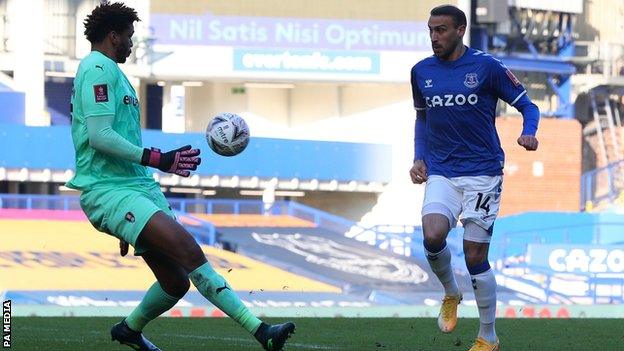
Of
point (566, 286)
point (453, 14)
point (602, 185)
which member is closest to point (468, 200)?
point (453, 14)


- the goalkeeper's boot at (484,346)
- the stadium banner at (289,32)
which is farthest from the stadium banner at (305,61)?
the goalkeeper's boot at (484,346)

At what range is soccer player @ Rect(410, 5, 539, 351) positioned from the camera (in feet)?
32.2

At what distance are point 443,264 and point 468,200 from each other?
20.0 inches

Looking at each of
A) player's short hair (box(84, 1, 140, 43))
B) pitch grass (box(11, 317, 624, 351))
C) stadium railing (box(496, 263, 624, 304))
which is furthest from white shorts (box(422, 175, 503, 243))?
stadium railing (box(496, 263, 624, 304))

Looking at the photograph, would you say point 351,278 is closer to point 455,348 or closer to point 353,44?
point 353,44

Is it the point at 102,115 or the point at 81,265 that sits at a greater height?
the point at 102,115

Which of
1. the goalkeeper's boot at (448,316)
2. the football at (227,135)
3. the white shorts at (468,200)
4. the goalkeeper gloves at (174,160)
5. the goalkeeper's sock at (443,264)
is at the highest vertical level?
the football at (227,135)

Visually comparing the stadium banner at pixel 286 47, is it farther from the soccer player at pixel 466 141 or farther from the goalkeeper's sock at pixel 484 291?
the goalkeeper's sock at pixel 484 291

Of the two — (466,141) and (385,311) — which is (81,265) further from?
(466,141)

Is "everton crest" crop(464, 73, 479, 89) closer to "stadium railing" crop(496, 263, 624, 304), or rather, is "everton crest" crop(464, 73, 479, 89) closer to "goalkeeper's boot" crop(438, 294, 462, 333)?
"goalkeeper's boot" crop(438, 294, 462, 333)

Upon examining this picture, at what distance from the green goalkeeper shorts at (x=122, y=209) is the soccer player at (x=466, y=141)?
191cm

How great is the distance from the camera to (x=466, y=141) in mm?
9867

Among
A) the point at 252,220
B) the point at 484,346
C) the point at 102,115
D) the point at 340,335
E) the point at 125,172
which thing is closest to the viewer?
the point at 102,115

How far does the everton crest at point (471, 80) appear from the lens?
9.84 m
